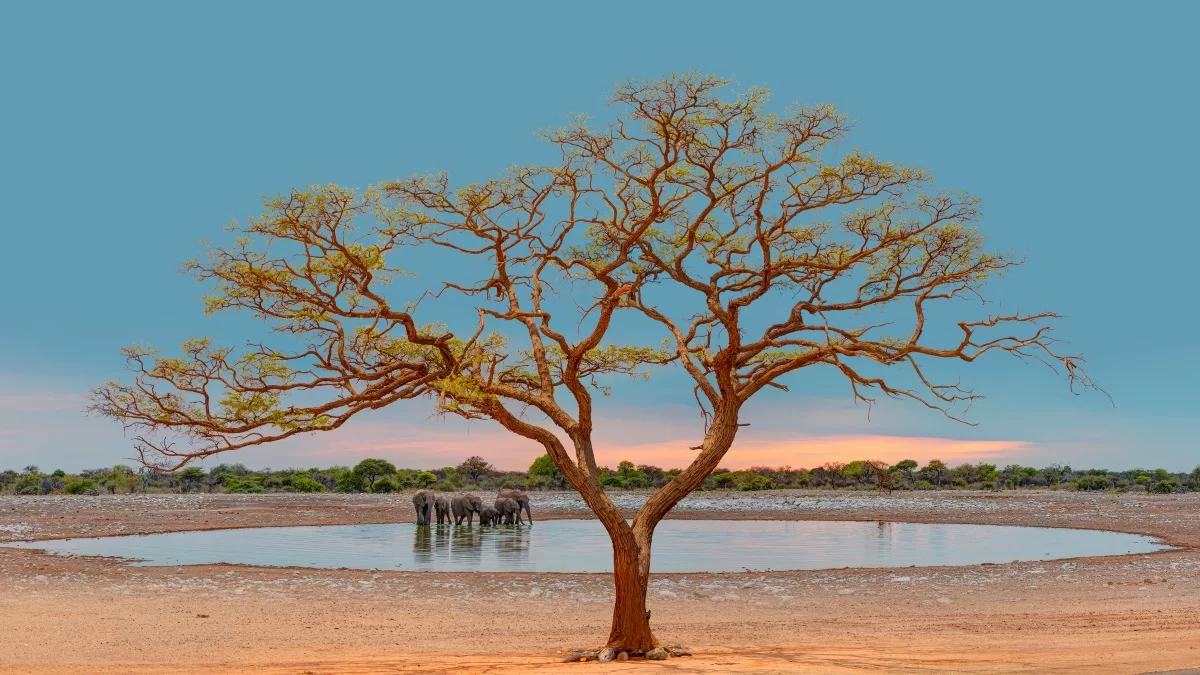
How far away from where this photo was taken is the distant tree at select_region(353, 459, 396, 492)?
9019 centimetres

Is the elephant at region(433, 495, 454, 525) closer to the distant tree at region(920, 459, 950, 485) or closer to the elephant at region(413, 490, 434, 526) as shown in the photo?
the elephant at region(413, 490, 434, 526)

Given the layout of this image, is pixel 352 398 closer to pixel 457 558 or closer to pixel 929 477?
pixel 457 558

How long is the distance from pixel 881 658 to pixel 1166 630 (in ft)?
18.6

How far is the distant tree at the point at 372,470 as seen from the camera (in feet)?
296

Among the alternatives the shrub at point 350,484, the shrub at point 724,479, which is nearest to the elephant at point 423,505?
the shrub at point 350,484

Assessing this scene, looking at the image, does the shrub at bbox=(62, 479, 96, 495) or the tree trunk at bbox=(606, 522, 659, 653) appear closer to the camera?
the tree trunk at bbox=(606, 522, 659, 653)

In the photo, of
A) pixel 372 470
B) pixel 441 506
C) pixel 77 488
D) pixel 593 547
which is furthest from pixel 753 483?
pixel 593 547

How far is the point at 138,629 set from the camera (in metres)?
19.6

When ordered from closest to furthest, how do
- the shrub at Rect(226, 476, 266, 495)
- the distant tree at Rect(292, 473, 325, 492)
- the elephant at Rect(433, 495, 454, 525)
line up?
the elephant at Rect(433, 495, 454, 525) → the shrub at Rect(226, 476, 266, 495) → the distant tree at Rect(292, 473, 325, 492)

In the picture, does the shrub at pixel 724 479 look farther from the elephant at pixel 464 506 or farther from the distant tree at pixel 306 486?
the elephant at pixel 464 506

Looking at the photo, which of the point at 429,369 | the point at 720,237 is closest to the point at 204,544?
the point at 429,369

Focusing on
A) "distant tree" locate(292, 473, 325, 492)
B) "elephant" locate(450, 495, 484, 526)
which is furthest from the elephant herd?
"distant tree" locate(292, 473, 325, 492)

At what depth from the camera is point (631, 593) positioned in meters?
16.6

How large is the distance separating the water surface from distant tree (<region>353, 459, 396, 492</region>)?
4299 cm
